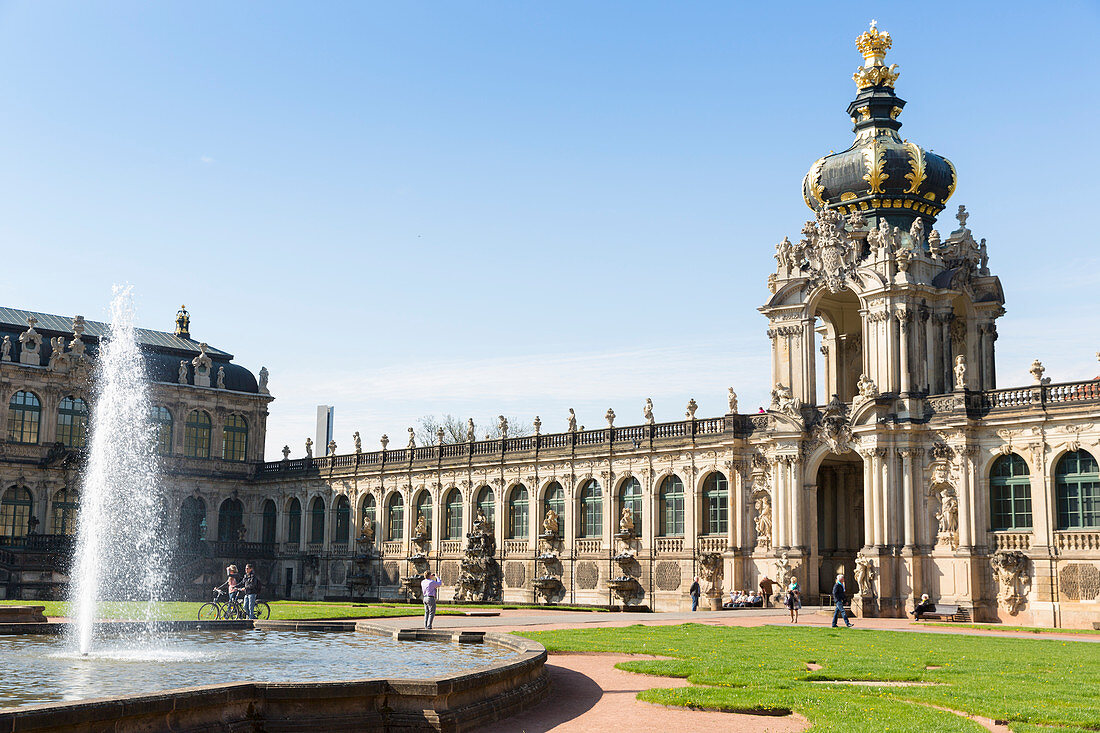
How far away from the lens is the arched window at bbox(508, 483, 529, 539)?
205 ft

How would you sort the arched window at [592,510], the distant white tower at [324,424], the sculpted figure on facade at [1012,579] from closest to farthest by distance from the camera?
the sculpted figure on facade at [1012,579], the arched window at [592,510], the distant white tower at [324,424]

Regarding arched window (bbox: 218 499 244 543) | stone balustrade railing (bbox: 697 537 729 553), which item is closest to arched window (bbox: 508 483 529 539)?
stone balustrade railing (bbox: 697 537 729 553)

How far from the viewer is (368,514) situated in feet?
234

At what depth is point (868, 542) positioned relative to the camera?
155ft

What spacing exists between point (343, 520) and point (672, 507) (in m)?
25.9

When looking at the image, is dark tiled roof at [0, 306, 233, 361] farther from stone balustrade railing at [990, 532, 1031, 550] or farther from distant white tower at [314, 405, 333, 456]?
stone balustrade railing at [990, 532, 1031, 550]

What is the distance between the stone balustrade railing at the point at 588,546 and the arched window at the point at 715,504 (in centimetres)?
640

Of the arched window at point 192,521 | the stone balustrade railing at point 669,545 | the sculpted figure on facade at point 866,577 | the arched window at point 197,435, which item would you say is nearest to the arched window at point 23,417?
the arched window at point 197,435

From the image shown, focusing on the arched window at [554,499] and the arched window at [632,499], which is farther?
the arched window at [554,499]

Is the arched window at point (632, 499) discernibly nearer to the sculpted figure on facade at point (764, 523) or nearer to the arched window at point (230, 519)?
the sculpted figure on facade at point (764, 523)

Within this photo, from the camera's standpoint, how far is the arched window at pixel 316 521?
74188 mm

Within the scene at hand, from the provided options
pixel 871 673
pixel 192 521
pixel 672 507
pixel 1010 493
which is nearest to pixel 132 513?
pixel 192 521

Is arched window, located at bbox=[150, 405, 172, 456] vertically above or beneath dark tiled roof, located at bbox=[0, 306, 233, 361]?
beneath

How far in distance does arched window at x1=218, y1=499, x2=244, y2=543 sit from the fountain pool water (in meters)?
54.2
